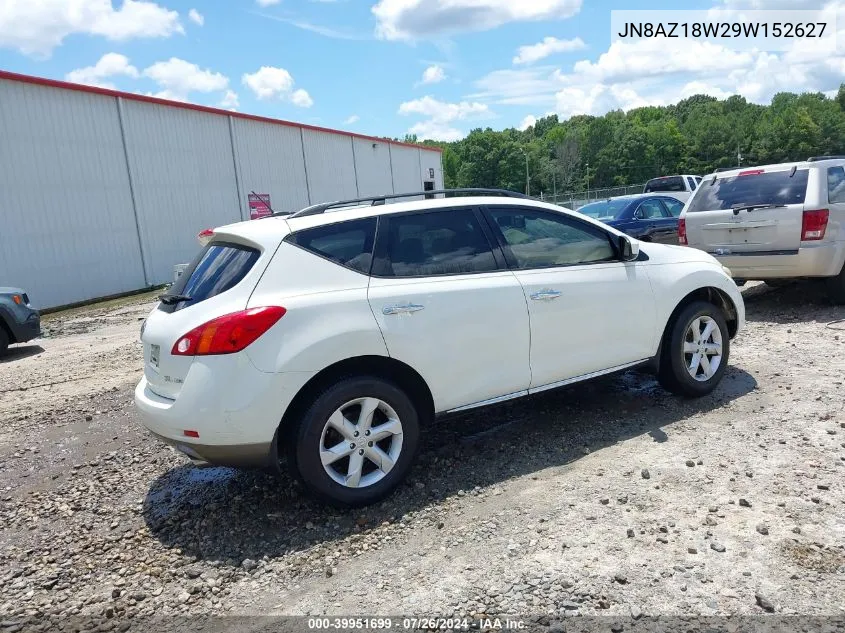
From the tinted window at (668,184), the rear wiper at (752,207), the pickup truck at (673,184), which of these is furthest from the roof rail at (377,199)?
the tinted window at (668,184)

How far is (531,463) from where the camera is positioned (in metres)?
4.16

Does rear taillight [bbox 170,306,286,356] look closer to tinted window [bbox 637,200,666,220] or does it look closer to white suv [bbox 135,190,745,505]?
white suv [bbox 135,190,745,505]

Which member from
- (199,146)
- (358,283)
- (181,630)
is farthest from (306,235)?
(199,146)

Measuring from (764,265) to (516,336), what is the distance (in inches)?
205

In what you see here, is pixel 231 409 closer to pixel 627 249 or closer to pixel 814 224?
pixel 627 249

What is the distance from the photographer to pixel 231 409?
3320mm

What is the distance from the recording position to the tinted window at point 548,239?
14.3 feet

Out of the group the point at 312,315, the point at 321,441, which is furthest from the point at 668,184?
the point at 321,441

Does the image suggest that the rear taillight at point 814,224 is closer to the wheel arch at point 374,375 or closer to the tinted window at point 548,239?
the tinted window at point 548,239

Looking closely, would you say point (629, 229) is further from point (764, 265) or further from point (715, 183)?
point (764, 265)

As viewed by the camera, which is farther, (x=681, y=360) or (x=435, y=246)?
(x=681, y=360)

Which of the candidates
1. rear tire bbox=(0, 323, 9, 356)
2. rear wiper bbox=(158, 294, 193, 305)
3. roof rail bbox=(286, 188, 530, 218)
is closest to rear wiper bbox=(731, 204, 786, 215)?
roof rail bbox=(286, 188, 530, 218)

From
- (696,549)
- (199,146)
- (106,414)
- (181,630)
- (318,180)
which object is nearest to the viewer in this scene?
(181,630)

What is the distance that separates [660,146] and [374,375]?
10880 cm
